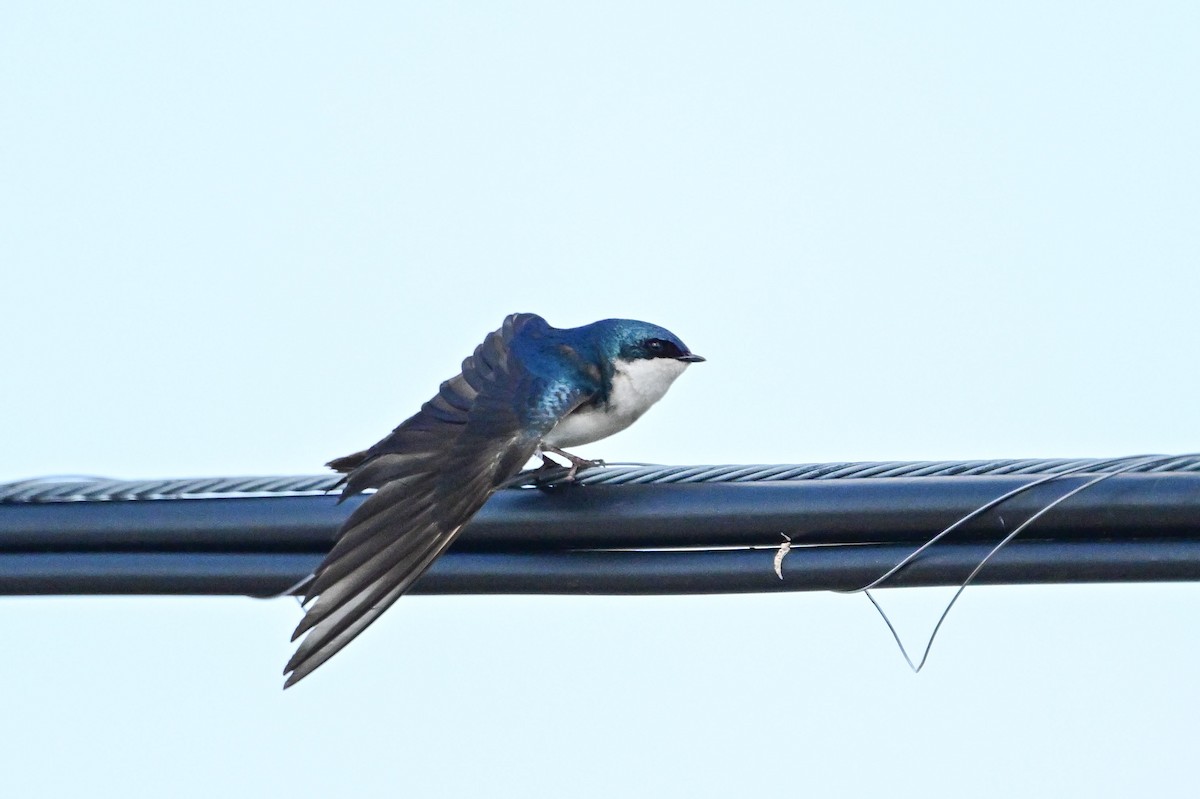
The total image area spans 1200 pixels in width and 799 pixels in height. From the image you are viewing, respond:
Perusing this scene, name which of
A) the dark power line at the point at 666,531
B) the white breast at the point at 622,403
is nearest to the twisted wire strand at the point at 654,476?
the dark power line at the point at 666,531

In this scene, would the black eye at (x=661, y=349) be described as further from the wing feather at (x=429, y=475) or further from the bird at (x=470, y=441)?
the wing feather at (x=429, y=475)

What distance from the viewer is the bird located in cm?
327

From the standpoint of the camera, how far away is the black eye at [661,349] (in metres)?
4.89

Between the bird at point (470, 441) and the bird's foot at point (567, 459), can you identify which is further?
the bird's foot at point (567, 459)

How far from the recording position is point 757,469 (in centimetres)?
305

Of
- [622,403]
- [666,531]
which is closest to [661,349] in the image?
[622,403]

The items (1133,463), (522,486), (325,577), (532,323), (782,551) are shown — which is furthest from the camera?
(532,323)

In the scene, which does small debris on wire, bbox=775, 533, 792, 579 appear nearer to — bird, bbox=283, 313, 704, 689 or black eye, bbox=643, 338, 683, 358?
bird, bbox=283, 313, 704, 689

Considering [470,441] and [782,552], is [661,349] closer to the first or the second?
[470,441]

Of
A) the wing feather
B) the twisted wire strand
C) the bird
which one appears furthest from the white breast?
the twisted wire strand

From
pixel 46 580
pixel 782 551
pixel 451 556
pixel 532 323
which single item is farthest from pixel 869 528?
pixel 532 323

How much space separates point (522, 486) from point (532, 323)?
1.22 m

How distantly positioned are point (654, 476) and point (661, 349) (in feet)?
5.71

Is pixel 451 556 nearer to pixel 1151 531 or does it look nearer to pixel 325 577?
pixel 325 577
